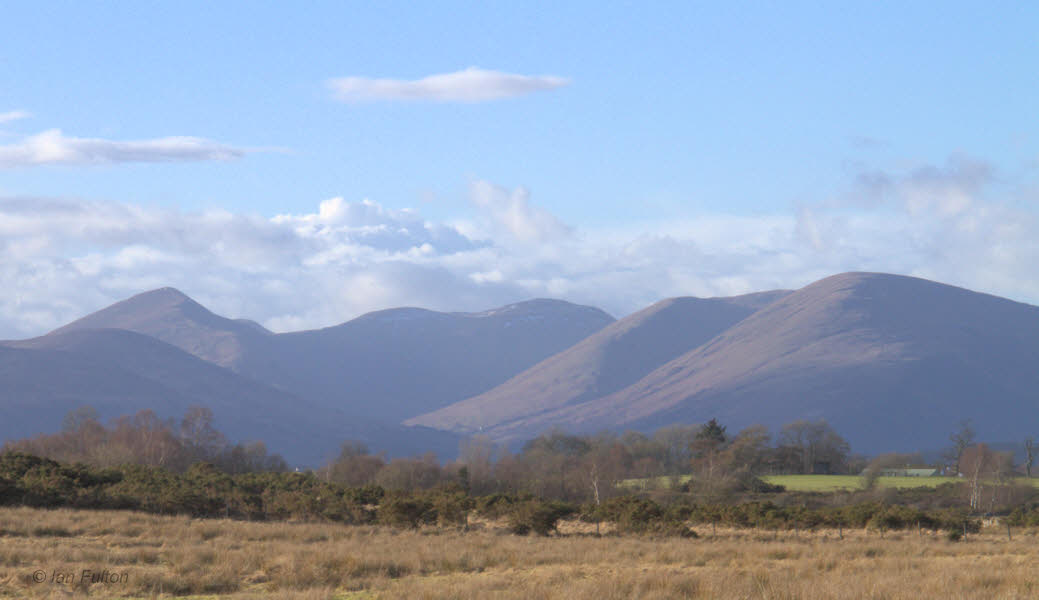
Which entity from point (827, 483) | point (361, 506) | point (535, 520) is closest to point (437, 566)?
point (535, 520)

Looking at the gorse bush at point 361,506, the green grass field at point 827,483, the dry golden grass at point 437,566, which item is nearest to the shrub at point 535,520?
the gorse bush at point 361,506

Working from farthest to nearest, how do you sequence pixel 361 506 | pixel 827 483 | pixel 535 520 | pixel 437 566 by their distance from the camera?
pixel 827 483 < pixel 361 506 < pixel 535 520 < pixel 437 566

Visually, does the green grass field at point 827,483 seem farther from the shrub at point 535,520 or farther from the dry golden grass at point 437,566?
the dry golden grass at point 437,566

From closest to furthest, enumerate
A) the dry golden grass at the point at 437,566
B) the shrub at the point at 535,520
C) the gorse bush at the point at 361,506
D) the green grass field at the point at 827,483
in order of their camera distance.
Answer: the dry golden grass at the point at 437,566
the shrub at the point at 535,520
the gorse bush at the point at 361,506
the green grass field at the point at 827,483

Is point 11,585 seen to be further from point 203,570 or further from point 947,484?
point 947,484

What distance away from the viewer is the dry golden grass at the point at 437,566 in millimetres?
18922

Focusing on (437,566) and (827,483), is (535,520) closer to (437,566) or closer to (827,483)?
(437,566)

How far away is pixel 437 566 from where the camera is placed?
27000 millimetres

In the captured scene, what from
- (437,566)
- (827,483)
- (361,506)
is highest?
(437,566)

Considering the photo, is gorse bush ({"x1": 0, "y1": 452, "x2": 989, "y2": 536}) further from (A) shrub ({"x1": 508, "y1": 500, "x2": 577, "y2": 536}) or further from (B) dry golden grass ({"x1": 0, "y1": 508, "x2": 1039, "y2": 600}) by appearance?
(B) dry golden grass ({"x1": 0, "y1": 508, "x2": 1039, "y2": 600})

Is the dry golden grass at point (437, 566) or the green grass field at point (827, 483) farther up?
the dry golden grass at point (437, 566)

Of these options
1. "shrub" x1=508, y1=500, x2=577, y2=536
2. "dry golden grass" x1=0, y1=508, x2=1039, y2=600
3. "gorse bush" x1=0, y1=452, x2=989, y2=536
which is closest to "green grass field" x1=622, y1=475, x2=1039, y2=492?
"gorse bush" x1=0, y1=452, x2=989, y2=536

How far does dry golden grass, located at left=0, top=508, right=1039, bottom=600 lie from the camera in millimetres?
18922

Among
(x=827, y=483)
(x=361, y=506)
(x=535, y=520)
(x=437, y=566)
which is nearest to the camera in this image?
(x=437, y=566)
